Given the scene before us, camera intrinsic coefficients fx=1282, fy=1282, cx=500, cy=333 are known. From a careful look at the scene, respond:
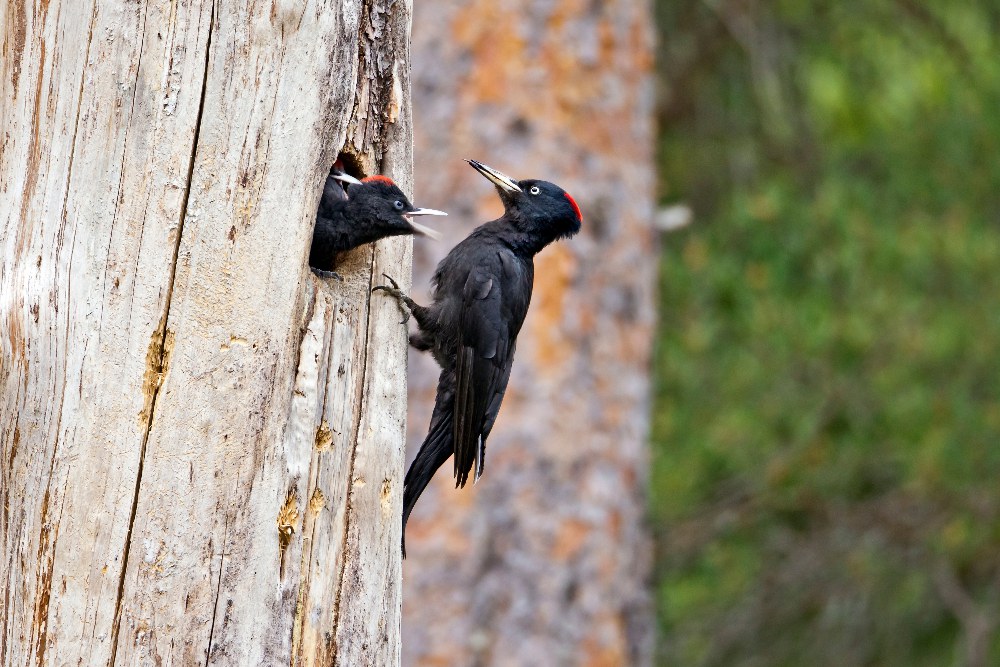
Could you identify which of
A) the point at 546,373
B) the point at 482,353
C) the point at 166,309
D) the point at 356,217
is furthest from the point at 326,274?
the point at 546,373

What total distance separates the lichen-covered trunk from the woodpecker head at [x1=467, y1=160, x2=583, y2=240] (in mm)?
1050

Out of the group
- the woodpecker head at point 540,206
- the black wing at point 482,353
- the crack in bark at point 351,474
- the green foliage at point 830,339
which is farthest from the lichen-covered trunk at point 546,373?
the crack in bark at point 351,474

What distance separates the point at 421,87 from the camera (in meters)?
5.70

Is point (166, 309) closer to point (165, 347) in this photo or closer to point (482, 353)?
point (165, 347)

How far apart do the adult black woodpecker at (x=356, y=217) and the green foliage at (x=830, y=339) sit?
15.6 feet

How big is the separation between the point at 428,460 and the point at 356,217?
0.83 metres

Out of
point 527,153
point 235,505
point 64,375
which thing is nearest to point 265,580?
point 235,505

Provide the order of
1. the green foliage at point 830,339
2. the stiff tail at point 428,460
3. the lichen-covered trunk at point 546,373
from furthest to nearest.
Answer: the green foliage at point 830,339 < the lichen-covered trunk at point 546,373 < the stiff tail at point 428,460

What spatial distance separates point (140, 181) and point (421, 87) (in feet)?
10.6

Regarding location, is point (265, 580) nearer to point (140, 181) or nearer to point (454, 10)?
point (140, 181)

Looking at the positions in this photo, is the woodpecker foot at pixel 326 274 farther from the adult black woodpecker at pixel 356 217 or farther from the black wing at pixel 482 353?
the black wing at pixel 482 353

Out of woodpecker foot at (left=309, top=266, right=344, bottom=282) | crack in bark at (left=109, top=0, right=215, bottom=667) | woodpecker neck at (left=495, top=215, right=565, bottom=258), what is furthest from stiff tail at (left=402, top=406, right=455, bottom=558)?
crack in bark at (left=109, top=0, right=215, bottom=667)

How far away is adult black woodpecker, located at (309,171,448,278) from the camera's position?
9.97 feet

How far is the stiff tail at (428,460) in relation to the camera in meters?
3.46
